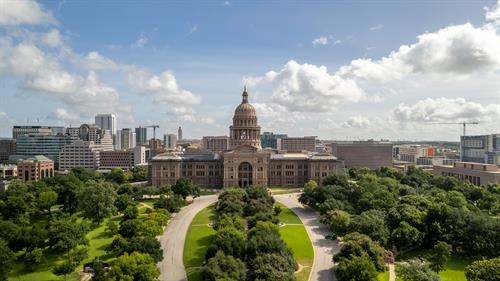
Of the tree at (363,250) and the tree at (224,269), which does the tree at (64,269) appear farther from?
the tree at (363,250)

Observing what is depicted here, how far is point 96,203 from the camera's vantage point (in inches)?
2884

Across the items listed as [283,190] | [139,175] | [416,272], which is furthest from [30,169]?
[416,272]

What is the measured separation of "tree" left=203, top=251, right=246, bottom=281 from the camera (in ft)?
139

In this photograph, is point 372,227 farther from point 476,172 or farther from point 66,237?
point 476,172

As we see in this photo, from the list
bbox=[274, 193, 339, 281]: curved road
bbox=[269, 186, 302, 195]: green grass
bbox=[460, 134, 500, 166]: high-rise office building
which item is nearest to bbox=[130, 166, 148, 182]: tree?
bbox=[269, 186, 302, 195]: green grass

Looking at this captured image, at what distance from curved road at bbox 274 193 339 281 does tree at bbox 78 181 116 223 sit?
4088cm

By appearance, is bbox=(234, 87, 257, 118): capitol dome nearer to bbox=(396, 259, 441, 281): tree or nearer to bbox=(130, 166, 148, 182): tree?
bbox=(130, 166, 148, 182): tree

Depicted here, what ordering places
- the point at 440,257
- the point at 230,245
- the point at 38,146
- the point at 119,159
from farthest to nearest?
the point at 38,146 < the point at 119,159 < the point at 440,257 < the point at 230,245

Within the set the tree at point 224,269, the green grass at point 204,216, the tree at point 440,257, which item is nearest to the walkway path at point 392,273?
the tree at point 440,257

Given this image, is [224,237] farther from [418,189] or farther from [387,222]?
[418,189]

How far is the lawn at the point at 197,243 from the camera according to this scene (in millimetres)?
52434

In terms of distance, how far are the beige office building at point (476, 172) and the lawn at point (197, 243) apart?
9468cm

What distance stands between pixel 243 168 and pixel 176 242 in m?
61.7

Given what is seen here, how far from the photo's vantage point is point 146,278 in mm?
43406
